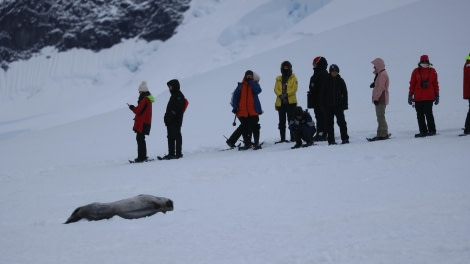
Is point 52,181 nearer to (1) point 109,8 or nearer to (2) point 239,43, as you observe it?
(2) point 239,43

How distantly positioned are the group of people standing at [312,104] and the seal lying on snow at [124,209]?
4685mm

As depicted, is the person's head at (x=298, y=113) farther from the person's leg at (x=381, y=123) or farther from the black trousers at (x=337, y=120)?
the person's leg at (x=381, y=123)

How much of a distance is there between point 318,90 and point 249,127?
1514mm

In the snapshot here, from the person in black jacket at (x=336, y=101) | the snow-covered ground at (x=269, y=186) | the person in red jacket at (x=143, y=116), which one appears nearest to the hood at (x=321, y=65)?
the person in black jacket at (x=336, y=101)

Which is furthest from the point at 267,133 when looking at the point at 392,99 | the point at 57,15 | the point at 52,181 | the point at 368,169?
the point at 57,15

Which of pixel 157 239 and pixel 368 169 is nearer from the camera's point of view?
pixel 157 239

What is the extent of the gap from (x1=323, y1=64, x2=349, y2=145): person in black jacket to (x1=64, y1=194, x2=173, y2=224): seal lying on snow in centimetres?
478

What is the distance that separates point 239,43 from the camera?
40.0 m

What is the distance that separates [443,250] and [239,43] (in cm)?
3751

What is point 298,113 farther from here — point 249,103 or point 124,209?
point 124,209

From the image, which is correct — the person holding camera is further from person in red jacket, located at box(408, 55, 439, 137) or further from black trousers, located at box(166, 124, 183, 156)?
person in red jacket, located at box(408, 55, 439, 137)

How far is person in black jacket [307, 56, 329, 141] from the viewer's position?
33.2 ft

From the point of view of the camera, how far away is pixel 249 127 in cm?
1022

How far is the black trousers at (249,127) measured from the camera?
10.1 m
